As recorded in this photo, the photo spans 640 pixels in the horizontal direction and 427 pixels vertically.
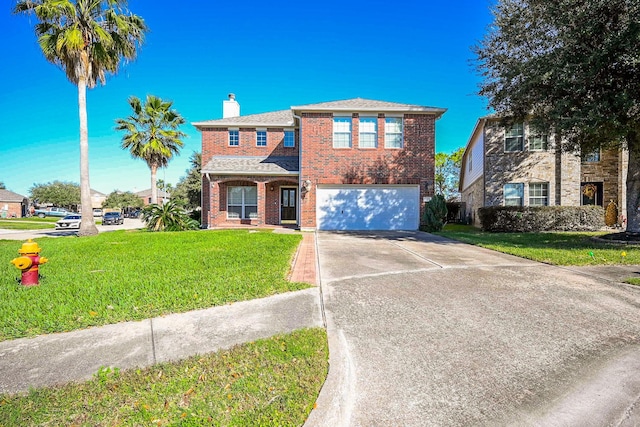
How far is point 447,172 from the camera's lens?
42.1 meters

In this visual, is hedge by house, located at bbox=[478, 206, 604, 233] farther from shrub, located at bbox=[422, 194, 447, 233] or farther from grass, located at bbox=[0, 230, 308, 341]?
grass, located at bbox=[0, 230, 308, 341]

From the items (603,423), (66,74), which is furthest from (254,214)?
(603,423)

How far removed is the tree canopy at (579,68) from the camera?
26.5ft

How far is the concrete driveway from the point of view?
2115 mm

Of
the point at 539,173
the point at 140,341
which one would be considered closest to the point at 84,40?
the point at 140,341

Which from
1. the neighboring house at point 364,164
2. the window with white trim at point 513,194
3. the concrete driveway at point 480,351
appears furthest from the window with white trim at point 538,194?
the concrete driveway at point 480,351

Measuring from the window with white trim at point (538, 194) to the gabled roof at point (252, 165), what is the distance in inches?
468

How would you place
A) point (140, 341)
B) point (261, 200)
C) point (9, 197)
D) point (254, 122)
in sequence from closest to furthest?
point (140, 341)
point (261, 200)
point (254, 122)
point (9, 197)

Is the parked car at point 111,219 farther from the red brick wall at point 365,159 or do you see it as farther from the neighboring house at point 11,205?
the neighboring house at point 11,205

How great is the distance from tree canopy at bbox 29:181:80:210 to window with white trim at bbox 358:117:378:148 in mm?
63957

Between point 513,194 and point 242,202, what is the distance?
1433cm

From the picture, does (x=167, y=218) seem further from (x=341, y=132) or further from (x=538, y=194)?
(x=538, y=194)

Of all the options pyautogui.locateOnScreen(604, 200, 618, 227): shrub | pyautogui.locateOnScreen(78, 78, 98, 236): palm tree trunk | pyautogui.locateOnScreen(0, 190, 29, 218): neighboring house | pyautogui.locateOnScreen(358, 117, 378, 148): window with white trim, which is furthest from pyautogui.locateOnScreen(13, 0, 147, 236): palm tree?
pyautogui.locateOnScreen(0, 190, 29, 218): neighboring house

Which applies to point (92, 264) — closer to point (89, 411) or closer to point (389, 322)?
point (89, 411)
